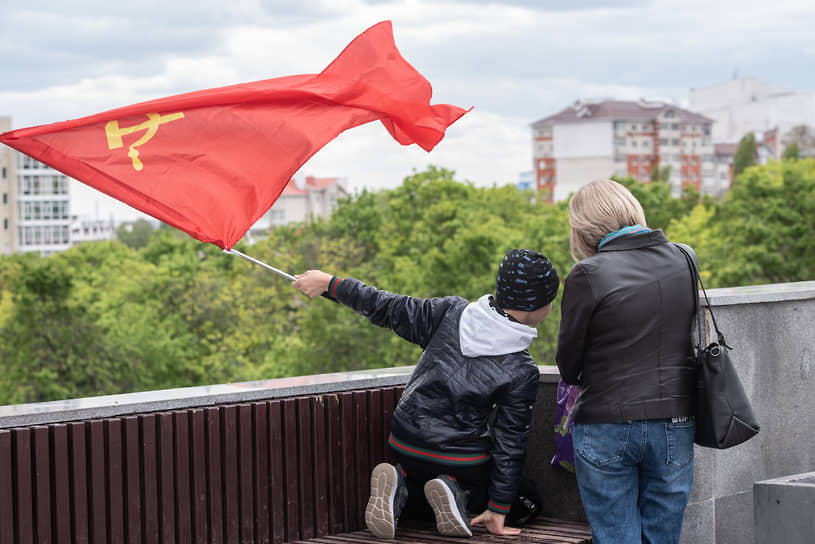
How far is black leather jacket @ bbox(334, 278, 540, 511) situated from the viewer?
192 inches

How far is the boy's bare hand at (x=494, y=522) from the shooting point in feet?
16.3

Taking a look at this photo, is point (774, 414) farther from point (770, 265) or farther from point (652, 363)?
point (770, 265)

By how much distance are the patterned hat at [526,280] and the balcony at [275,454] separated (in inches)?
34.3

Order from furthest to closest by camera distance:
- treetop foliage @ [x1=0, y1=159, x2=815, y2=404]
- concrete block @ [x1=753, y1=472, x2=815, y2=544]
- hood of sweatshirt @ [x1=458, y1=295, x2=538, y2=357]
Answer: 1. treetop foliage @ [x1=0, y1=159, x2=815, y2=404]
2. hood of sweatshirt @ [x1=458, y1=295, x2=538, y2=357]
3. concrete block @ [x1=753, y1=472, x2=815, y2=544]

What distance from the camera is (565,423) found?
16.6ft

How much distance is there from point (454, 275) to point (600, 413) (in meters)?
42.1

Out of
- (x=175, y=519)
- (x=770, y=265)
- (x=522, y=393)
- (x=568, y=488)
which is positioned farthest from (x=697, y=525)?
(x=770, y=265)

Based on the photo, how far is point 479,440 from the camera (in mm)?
4957

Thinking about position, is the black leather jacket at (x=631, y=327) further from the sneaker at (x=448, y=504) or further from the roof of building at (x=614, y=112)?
the roof of building at (x=614, y=112)

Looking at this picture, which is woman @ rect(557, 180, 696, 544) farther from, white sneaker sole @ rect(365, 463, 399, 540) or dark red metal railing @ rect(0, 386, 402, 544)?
dark red metal railing @ rect(0, 386, 402, 544)

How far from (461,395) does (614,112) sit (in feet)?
442

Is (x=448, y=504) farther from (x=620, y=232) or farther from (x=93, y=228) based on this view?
(x=93, y=228)

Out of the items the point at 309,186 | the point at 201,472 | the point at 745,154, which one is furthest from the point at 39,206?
the point at 201,472

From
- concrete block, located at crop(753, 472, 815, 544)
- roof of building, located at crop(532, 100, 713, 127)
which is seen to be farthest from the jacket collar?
roof of building, located at crop(532, 100, 713, 127)
